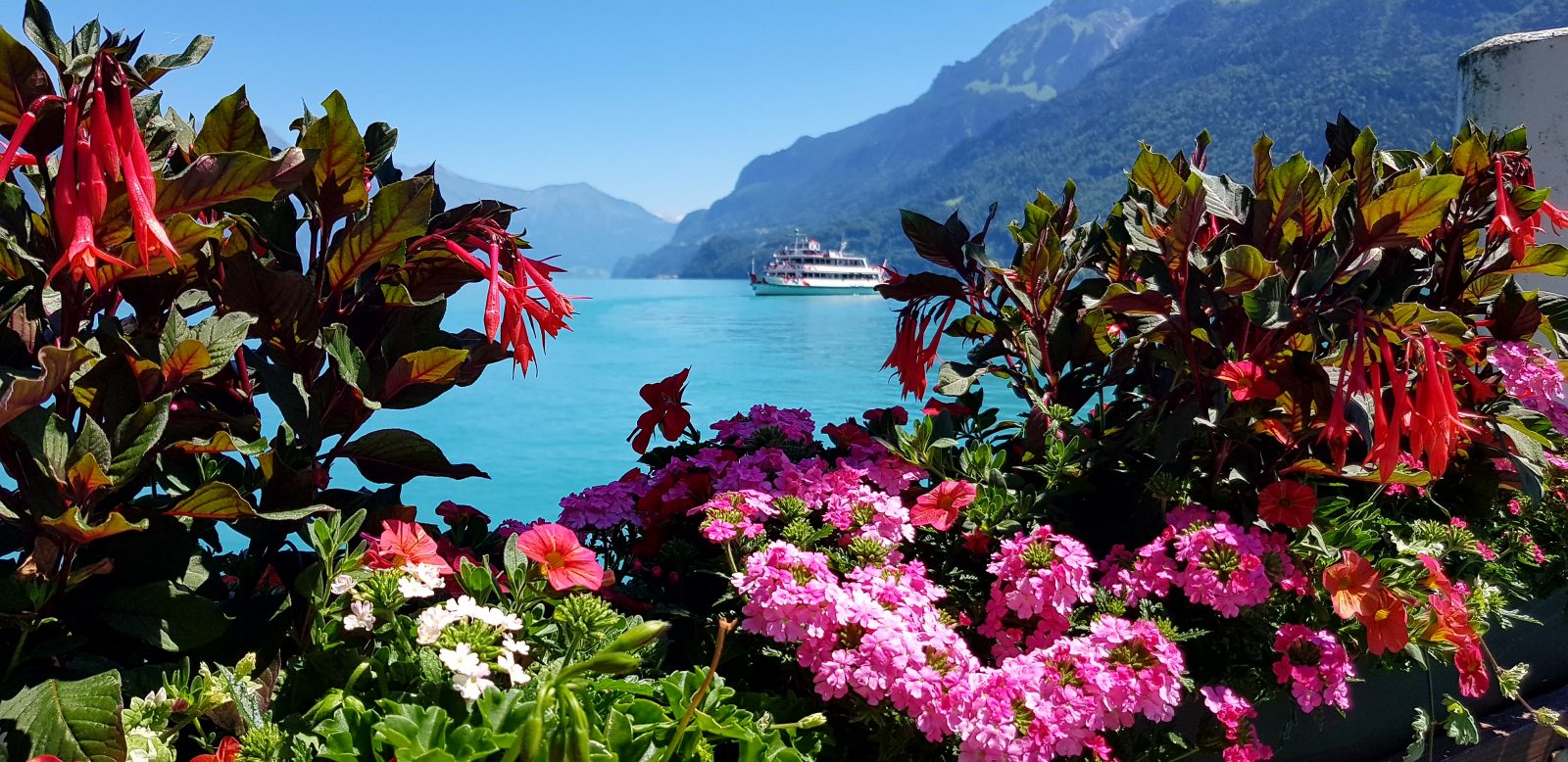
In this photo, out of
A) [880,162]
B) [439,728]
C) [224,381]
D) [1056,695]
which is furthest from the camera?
[880,162]

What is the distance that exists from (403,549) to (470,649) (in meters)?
0.21

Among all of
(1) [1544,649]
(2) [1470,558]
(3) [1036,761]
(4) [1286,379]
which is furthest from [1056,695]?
(1) [1544,649]

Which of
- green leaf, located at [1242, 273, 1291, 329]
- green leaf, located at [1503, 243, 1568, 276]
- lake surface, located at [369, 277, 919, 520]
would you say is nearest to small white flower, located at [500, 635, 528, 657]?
green leaf, located at [1242, 273, 1291, 329]

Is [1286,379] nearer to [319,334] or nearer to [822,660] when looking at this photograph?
[822,660]

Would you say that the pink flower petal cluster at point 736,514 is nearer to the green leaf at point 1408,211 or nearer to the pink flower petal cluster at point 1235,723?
the pink flower petal cluster at point 1235,723

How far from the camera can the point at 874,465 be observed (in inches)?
59.1

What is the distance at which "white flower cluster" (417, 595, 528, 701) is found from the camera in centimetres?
81

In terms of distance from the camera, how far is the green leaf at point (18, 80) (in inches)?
30.8

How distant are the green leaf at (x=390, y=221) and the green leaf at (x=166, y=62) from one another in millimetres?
238

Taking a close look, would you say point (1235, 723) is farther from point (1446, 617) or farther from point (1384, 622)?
point (1446, 617)

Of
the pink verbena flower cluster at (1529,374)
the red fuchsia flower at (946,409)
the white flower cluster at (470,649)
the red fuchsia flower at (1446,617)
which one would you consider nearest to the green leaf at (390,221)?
the white flower cluster at (470,649)

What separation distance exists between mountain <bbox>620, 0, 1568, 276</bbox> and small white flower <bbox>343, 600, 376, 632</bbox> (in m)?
68.7

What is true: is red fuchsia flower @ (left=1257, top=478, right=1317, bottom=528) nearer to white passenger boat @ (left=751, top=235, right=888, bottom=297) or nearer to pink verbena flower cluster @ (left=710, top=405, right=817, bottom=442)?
pink verbena flower cluster @ (left=710, top=405, right=817, bottom=442)

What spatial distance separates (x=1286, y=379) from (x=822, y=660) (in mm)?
731
